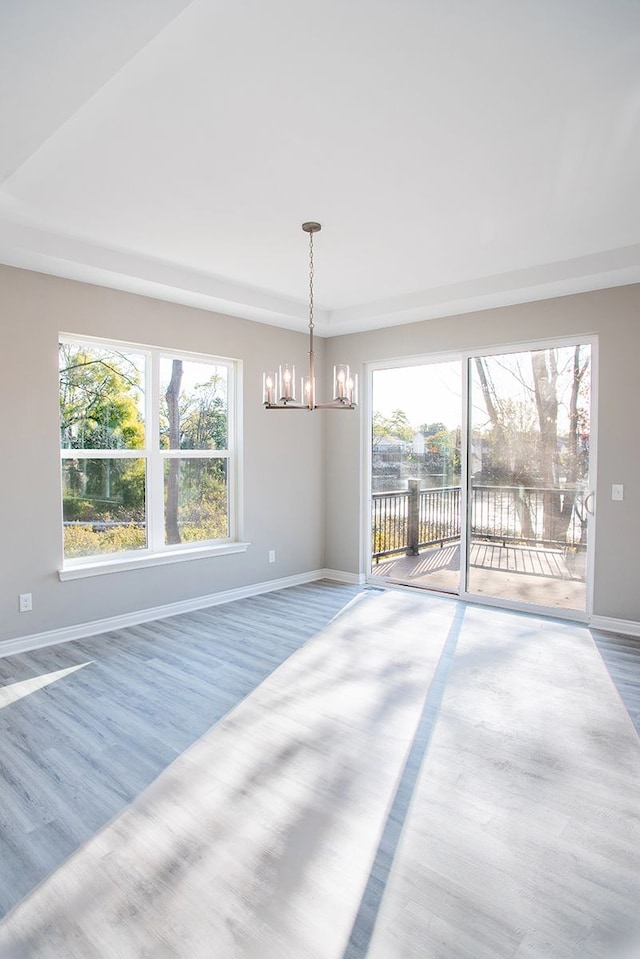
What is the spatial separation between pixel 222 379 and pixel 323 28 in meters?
3.53

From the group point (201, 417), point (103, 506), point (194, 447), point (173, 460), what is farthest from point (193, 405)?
point (103, 506)

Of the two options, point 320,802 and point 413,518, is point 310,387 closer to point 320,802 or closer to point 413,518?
point 320,802

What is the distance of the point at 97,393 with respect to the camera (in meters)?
4.27

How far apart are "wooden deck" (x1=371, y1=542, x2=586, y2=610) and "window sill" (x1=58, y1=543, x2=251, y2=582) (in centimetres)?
175

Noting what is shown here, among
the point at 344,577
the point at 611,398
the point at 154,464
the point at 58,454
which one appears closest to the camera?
the point at 58,454

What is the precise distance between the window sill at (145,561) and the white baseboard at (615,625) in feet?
9.92

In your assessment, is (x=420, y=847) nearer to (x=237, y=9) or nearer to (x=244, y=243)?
(x=237, y=9)

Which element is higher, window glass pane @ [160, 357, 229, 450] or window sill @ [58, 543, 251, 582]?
window glass pane @ [160, 357, 229, 450]

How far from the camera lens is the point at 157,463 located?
4.65 meters

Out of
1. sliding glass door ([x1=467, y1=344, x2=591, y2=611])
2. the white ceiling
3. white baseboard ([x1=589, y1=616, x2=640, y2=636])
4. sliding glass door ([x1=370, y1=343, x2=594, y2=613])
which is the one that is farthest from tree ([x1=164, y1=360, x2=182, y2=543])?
white baseboard ([x1=589, y1=616, x2=640, y2=636])

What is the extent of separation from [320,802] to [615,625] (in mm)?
3073

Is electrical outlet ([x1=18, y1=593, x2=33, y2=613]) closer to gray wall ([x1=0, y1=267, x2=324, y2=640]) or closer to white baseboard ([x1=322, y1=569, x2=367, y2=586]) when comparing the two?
gray wall ([x1=0, y1=267, x2=324, y2=640])

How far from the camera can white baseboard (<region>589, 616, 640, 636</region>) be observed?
4182mm

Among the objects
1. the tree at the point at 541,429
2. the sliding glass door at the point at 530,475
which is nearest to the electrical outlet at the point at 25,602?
the sliding glass door at the point at 530,475
